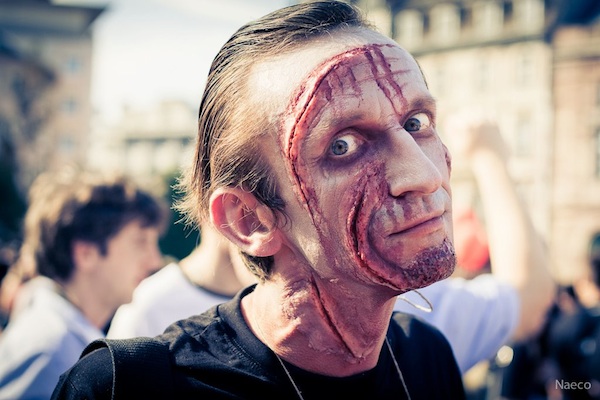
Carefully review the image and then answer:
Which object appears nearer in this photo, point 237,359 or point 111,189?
point 237,359

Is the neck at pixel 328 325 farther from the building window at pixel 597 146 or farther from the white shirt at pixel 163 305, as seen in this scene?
the building window at pixel 597 146

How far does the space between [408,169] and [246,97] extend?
1.31 feet

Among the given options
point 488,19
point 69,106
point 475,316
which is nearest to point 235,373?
point 475,316

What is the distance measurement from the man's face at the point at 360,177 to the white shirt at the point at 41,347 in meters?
1.35

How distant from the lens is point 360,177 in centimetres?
133

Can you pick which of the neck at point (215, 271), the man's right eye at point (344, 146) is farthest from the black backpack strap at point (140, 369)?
the neck at point (215, 271)

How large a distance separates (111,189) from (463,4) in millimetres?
30376

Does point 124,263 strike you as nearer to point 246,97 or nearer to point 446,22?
point 246,97

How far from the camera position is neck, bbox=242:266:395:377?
1.40 m

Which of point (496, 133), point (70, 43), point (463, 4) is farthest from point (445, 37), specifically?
point (496, 133)

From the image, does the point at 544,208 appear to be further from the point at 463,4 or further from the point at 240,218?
the point at 240,218

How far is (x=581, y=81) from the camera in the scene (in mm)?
25656

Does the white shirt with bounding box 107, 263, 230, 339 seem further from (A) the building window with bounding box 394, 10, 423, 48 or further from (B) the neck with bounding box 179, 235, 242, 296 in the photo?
(A) the building window with bounding box 394, 10, 423, 48

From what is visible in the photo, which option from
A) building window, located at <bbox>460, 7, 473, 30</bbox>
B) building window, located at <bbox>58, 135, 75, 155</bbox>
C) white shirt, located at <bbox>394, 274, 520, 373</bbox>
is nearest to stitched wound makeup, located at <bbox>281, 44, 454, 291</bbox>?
white shirt, located at <bbox>394, 274, 520, 373</bbox>
